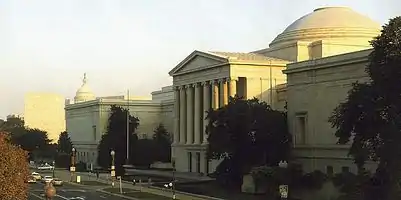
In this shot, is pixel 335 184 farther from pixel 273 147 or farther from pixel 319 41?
pixel 319 41

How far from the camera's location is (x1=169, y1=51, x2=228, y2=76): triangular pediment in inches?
3684

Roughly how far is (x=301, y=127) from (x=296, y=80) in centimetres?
530

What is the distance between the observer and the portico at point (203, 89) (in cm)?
9144

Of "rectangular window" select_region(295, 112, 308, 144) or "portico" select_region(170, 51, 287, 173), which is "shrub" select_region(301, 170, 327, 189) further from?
"portico" select_region(170, 51, 287, 173)

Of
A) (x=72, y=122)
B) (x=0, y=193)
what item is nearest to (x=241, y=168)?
(x=0, y=193)

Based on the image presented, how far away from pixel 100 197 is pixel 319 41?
41737mm

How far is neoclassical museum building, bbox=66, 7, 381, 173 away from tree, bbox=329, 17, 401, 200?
67.6ft

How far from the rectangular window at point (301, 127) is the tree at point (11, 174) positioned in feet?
147

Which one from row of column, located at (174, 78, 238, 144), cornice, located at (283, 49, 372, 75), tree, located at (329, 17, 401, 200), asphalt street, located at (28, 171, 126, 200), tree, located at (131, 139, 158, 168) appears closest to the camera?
tree, located at (329, 17, 401, 200)

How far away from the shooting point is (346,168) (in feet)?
218

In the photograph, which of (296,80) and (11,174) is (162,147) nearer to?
(296,80)

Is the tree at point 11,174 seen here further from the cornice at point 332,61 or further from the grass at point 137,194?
the cornice at point 332,61

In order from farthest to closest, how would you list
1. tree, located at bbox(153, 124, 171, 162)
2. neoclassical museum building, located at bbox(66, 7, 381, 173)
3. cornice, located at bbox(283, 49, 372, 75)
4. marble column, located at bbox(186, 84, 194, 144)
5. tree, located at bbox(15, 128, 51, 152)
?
1. tree, located at bbox(15, 128, 51, 152)
2. tree, located at bbox(153, 124, 171, 162)
3. marble column, located at bbox(186, 84, 194, 144)
4. neoclassical museum building, located at bbox(66, 7, 381, 173)
5. cornice, located at bbox(283, 49, 372, 75)

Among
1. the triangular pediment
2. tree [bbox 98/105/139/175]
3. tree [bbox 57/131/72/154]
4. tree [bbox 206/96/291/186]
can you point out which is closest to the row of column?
the triangular pediment
